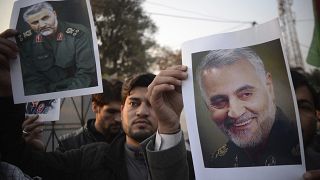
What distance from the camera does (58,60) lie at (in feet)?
3.97

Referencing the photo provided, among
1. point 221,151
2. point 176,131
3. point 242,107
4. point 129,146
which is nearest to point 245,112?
point 242,107

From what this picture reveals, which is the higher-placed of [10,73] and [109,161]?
[10,73]

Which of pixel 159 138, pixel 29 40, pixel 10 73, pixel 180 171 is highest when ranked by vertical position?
pixel 29 40

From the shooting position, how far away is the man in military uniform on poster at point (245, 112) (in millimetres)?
975

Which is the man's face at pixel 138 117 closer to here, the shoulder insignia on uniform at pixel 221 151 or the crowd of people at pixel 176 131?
the crowd of people at pixel 176 131

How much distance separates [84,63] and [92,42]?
0.26ft

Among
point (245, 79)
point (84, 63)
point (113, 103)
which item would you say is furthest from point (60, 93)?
point (113, 103)

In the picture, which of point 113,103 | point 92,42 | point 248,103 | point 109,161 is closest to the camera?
point 248,103

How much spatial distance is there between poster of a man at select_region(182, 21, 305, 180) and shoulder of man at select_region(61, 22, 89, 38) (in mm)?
372

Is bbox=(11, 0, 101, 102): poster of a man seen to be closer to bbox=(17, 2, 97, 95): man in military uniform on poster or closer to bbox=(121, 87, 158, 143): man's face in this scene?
bbox=(17, 2, 97, 95): man in military uniform on poster

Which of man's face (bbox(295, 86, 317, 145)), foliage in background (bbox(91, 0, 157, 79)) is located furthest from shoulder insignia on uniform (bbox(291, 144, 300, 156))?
foliage in background (bbox(91, 0, 157, 79))

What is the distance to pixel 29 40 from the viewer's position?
4.01 feet

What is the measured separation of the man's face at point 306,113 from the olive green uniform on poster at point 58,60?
2.57 ft

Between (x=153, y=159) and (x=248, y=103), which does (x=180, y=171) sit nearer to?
(x=153, y=159)
